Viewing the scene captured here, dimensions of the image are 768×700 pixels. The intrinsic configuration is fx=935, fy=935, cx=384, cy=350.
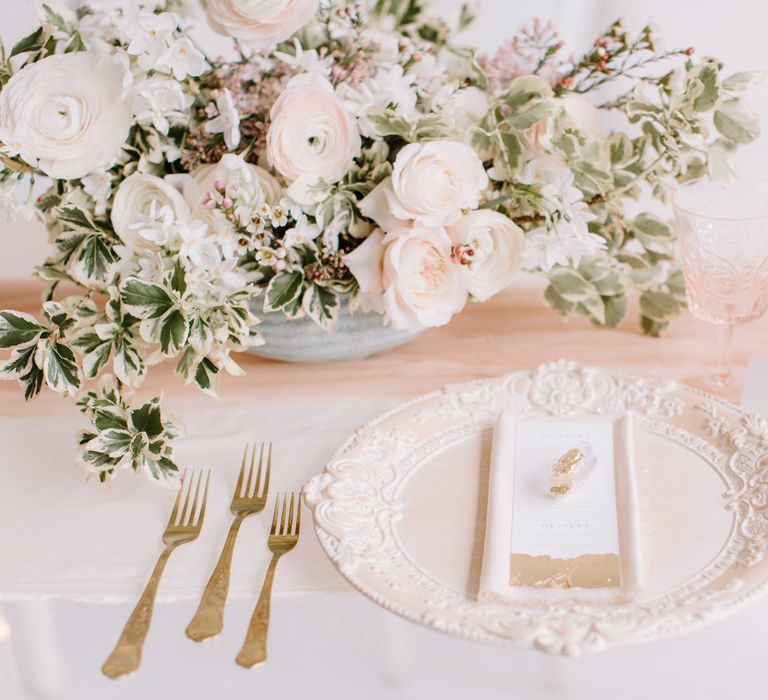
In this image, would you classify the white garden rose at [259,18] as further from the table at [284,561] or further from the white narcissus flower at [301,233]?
the table at [284,561]

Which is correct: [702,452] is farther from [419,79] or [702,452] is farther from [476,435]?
[419,79]

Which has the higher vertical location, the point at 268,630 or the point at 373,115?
the point at 373,115

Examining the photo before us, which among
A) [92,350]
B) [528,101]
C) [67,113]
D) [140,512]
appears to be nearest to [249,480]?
[140,512]

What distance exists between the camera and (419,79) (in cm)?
119

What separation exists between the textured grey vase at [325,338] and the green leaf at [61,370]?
263mm

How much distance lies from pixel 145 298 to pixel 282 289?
19cm

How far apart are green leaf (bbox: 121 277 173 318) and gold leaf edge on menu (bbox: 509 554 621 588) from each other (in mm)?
465

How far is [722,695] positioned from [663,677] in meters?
0.05

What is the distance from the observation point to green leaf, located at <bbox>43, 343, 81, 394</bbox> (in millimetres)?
1053

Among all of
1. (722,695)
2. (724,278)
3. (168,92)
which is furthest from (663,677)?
(168,92)

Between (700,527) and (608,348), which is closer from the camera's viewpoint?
(700,527)

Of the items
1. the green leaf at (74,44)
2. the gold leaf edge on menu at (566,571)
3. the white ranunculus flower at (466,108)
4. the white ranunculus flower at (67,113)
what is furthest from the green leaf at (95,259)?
the gold leaf edge on menu at (566,571)

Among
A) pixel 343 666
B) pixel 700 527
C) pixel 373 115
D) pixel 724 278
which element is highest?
pixel 373 115

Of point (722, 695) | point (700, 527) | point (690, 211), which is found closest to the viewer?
point (722, 695)
